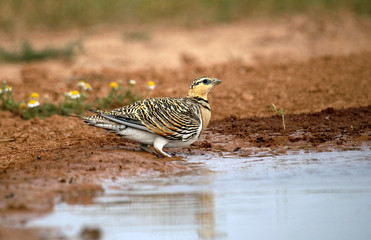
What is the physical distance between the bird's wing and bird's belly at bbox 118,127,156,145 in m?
0.12

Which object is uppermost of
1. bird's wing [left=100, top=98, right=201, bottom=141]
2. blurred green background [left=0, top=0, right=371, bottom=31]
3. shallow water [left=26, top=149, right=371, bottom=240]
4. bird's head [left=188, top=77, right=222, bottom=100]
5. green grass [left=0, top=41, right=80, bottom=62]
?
blurred green background [left=0, top=0, right=371, bottom=31]

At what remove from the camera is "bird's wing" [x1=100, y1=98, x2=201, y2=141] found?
7.36 meters

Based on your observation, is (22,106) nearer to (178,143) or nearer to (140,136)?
(140,136)

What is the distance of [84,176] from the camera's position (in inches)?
256

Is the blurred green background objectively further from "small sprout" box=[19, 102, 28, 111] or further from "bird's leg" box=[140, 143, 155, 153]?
"bird's leg" box=[140, 143, 155, 153]

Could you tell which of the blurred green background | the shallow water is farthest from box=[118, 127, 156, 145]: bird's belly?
the blurred green background

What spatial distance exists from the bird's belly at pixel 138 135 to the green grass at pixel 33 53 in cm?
713

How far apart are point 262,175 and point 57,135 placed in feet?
13.2

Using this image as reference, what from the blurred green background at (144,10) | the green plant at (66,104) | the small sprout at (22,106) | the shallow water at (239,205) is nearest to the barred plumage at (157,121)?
the shallow water at (239,205)

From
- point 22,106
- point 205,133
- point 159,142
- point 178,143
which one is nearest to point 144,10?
point 22,106

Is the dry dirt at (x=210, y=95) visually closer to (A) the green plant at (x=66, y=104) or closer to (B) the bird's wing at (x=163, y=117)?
(A) the green plant at (x=66, y=104)

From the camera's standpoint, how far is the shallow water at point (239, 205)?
4.71 metres

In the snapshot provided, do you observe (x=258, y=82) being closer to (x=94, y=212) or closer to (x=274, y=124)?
(x=274, y=124)

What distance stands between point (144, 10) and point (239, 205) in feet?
43.1
